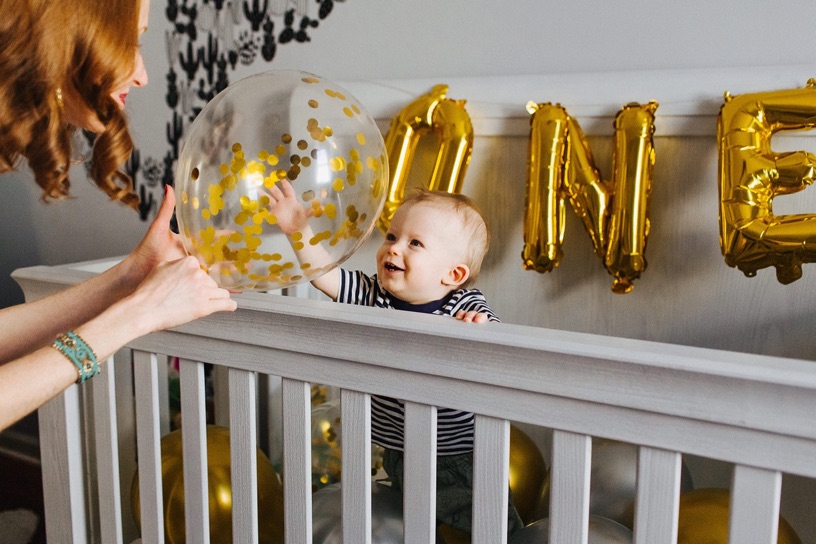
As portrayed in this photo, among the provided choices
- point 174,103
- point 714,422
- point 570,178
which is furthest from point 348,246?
point 174,103

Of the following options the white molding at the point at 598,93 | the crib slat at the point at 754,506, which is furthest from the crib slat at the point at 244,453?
the white molding at the point at 598,93

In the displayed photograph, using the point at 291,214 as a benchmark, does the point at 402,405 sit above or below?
below

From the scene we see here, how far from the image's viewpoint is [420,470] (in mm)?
839

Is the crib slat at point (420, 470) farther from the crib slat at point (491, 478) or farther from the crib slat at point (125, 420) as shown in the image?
the crib slat at point (125, 420)

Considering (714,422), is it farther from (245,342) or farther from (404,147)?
(404,147)

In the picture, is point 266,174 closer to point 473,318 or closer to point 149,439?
point 473,318

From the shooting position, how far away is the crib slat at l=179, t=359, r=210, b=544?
99 cm

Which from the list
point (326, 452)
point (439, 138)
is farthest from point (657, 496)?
point (439, 138)

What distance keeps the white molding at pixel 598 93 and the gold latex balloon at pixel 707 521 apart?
60cm

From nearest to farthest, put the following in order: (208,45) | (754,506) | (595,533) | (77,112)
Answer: (754,506)
(595,533)
(77,112)
(208,45)

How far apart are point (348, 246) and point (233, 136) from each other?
0.18 metres

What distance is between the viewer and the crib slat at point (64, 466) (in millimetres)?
1134

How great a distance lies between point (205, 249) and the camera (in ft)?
2.71

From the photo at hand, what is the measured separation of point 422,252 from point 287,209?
1.33ft
